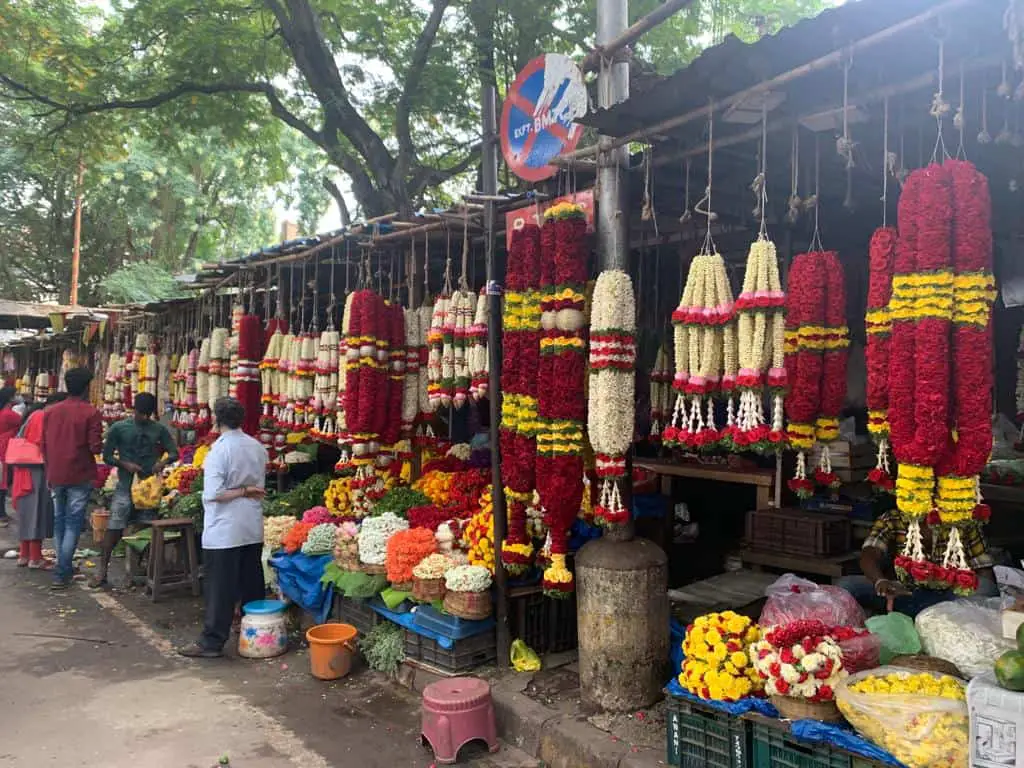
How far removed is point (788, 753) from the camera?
3.44 meters

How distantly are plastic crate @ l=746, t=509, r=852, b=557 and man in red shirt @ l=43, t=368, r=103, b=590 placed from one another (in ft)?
21.9

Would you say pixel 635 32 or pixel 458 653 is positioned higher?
pixel 635 32

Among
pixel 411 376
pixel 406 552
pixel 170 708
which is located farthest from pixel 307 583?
pixel 411 376

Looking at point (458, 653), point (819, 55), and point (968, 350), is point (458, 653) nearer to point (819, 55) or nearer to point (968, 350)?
point (968, 350)

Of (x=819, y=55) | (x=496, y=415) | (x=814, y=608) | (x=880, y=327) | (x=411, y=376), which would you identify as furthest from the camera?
(x=411, y=376)

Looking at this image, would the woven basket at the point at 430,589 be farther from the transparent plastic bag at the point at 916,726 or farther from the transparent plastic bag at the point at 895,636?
the transparent plastic bag at the point at 916,726

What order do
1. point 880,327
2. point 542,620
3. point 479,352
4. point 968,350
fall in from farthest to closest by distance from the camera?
point 479,352 → point 542,620 → point 880,327 → point 968,350

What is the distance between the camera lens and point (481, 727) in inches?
177

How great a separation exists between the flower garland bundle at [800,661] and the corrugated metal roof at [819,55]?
8.37 ft

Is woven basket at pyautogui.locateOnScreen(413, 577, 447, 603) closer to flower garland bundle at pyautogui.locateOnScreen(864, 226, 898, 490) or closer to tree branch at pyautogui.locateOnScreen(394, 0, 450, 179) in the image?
flower garland bundle at pyautogui.locateOnScreen(864, 226, 898, 490)

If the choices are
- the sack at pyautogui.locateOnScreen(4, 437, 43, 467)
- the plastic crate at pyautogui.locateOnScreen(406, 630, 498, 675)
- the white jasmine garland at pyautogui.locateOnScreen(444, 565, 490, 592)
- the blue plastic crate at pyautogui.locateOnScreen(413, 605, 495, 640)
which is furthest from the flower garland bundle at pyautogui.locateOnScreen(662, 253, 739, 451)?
the sack at pyautogui.locateOnScreen(4, 437, 43, 467)

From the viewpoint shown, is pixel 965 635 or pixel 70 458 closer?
pixel 965 635

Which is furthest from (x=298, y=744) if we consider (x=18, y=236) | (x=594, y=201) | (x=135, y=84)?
(x=18, y=236)

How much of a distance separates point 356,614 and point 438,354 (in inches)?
87.2
